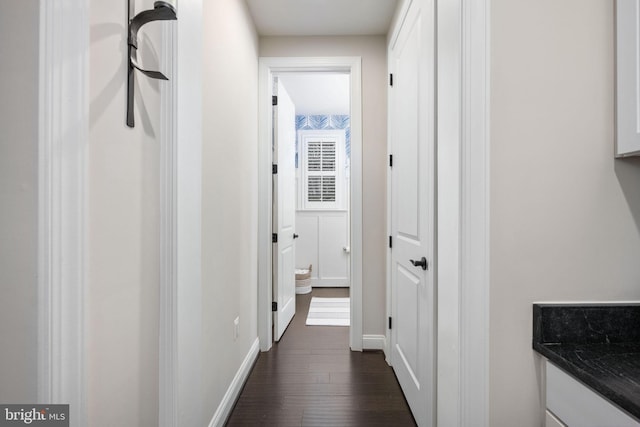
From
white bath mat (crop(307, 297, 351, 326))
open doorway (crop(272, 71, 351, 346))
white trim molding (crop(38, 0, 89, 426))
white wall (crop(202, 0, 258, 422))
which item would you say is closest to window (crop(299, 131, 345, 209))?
open doorway (crop(272, 71, 351, 346))

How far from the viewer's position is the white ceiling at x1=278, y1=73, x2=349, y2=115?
3662mm

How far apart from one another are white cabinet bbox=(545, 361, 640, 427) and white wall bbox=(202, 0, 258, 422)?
1264 millimetres

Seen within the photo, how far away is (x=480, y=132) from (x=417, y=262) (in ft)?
2.71

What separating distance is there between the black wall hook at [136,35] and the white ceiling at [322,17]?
1.70 m

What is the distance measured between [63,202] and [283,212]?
2298mm

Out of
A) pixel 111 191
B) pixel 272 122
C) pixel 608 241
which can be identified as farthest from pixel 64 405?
pixel 272 122

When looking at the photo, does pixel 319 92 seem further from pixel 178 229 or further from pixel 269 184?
pixel 178 229

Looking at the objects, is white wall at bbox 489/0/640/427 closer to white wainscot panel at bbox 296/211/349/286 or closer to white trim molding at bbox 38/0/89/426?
white trim molding at bbox 38/0/89/426

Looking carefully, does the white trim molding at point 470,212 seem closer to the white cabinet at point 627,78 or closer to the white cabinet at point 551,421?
the white cabinet at point 551,421

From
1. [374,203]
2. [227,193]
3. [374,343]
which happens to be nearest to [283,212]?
[374,203]

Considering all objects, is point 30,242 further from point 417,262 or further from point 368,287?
point 368,287

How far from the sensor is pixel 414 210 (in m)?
1.73

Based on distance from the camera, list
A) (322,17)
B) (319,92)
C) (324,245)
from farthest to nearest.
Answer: (324,245) < (319,92) < (322,17)

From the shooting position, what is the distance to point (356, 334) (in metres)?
2.59
